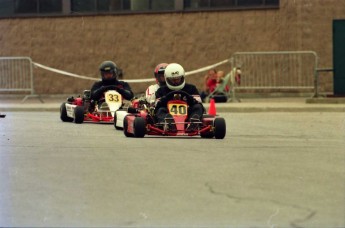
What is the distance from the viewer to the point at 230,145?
13.6 m

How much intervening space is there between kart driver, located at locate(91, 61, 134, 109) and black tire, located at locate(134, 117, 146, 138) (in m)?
4.34

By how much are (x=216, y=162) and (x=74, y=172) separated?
1.85m

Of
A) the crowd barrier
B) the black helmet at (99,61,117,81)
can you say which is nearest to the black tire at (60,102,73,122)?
the black helmet at (99,61,117,81)

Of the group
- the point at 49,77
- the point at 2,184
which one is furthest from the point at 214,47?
the point at 2,184

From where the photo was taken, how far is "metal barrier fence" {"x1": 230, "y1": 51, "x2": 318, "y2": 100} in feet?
91.6

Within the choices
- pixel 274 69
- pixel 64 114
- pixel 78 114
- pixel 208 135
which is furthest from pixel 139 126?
pixel 274 69

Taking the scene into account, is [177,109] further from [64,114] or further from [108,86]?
[64,114]

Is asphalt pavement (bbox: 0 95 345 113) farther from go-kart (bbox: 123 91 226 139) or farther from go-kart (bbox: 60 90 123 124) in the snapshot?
go-kart (bbox: 123 91 226 139)

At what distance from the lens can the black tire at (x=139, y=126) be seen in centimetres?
1470

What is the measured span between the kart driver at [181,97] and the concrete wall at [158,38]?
14746mm

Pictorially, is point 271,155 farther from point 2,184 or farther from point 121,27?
point 121,27

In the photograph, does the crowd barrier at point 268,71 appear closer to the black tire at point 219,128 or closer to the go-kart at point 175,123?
the go-kart at point 175,123

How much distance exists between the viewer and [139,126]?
14703 mm

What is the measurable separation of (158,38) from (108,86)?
12.2 metres
